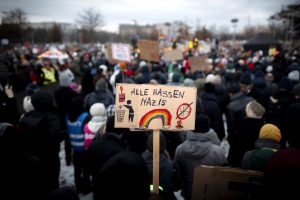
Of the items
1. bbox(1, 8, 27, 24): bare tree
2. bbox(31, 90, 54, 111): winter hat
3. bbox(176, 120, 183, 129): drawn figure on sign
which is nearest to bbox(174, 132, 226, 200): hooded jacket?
bbox(176, 120, 183, 129): drawn figure on sign

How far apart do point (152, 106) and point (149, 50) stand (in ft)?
23.2

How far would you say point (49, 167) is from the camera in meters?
3.99

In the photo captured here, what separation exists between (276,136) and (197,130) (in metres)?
0.88

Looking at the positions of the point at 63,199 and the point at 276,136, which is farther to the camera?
the point at 276,136

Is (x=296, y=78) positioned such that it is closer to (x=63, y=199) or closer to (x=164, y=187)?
(x=164, y=187)

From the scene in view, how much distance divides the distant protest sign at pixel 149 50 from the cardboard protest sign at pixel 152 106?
6.90 m

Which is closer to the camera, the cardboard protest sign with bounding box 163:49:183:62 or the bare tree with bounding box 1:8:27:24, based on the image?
the cardboard protest sign with bounding box 163:49:183:62

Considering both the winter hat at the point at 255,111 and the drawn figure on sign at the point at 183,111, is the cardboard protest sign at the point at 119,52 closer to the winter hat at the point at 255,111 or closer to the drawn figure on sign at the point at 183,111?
the winter hat at the point at 255,111

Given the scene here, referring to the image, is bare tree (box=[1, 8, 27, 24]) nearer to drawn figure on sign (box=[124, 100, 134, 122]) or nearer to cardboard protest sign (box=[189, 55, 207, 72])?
cardboard protest sign (box=[189, 55, 207, 72])

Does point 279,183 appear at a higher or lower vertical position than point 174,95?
lower

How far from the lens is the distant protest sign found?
9.37 meters

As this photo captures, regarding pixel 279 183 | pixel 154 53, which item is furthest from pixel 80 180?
pixel 154 53

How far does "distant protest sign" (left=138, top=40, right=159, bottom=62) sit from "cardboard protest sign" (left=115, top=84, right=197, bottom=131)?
6901mm

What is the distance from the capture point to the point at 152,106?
A: 2662mm
